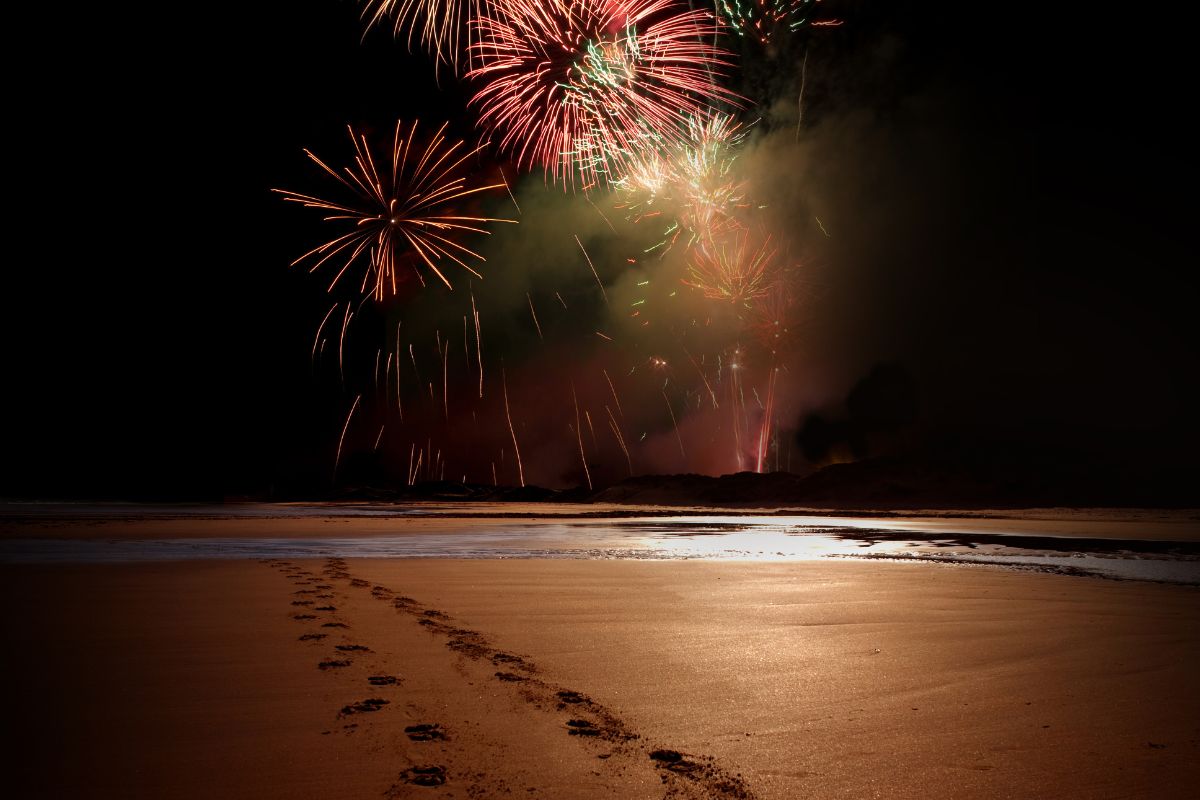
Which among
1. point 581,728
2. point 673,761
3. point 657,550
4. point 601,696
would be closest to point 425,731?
point 581,728

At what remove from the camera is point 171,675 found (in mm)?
5875

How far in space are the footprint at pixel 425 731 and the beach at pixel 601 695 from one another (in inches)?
0.8

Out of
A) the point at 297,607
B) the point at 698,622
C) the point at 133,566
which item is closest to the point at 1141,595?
the point at 698,622

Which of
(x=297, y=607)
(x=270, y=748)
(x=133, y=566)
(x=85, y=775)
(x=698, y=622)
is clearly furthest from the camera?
(x=133, y=566)

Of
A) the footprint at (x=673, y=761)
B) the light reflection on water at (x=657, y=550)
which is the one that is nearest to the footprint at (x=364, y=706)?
the footprint at (x=673, y=761)

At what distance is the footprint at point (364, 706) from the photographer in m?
4.89

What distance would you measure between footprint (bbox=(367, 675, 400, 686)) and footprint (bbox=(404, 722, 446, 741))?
1.10 meters

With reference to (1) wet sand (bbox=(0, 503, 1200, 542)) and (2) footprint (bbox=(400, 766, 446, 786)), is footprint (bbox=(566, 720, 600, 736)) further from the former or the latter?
(1) wet sand (bbox=(0, 503, 1200, 542))

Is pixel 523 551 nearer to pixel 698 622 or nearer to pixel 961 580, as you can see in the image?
pixel 961 580

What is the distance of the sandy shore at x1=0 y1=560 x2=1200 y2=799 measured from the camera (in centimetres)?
381

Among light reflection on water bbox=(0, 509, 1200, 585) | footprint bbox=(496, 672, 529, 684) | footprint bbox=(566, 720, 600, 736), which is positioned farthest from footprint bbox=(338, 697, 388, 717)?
light reflection on water bbox=(0, 509, 1200, 585)

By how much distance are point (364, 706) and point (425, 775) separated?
4.66 feet

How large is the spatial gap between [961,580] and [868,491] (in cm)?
10512

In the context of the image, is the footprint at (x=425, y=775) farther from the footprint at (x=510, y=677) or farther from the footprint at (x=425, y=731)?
the footprint at (x=510, y=677)
